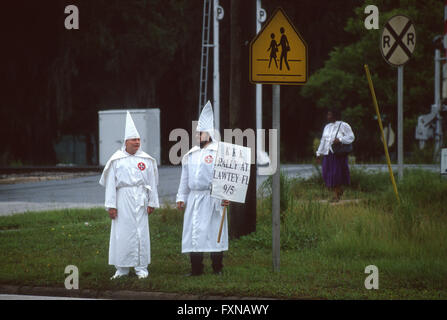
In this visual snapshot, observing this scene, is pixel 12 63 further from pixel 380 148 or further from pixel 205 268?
pixel 205 268

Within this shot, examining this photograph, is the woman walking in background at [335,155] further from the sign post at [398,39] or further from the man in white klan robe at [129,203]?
the man in white klan robe at [129,203]

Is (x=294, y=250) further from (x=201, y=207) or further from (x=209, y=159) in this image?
(x=209, y=159)

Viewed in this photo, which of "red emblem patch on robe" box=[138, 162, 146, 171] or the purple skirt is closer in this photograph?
"red emblem patch on robe" box=[138, 162, 146, 171]

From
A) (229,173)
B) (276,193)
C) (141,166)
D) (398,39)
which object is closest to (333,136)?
(398,39)

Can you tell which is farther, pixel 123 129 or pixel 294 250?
pixel 123 129

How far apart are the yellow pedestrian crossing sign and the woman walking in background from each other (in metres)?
5.62

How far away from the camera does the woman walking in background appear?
13602 mm

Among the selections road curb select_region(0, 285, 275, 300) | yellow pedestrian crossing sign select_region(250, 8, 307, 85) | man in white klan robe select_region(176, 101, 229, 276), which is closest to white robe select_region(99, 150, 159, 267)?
man in white klan robe select_region(176, 101, 229, 276)

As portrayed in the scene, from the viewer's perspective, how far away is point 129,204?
27.8ft

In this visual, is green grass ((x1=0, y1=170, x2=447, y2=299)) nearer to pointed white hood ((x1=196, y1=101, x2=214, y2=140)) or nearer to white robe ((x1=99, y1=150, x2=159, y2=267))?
white robe ((x1=99, y1=150, x2=159, y2=267))

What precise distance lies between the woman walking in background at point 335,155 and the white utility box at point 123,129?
18.4 meters

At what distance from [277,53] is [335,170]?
5924 mm
